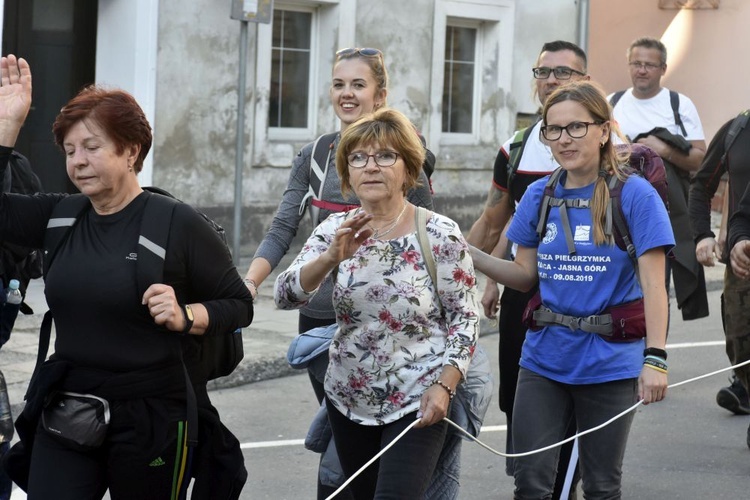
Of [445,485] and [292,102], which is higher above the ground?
[292,102]

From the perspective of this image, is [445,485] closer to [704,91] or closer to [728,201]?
[728,201]

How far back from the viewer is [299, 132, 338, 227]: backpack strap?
5.40 metres

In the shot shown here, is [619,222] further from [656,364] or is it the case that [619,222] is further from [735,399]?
[735,399]

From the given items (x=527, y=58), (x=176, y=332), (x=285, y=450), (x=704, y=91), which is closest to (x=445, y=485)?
(x=176, y=332)

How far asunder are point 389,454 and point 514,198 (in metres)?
1.90

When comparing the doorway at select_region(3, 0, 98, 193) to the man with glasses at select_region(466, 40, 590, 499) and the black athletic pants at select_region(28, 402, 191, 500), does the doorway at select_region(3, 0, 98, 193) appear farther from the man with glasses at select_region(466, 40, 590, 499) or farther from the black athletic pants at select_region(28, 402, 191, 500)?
the black athletic pants at select_region(28, 402, 191, 500)

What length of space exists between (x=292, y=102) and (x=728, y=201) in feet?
27.8

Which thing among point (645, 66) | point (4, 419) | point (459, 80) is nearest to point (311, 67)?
point (459, 80)

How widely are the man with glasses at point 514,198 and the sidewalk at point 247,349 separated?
3.12 meters

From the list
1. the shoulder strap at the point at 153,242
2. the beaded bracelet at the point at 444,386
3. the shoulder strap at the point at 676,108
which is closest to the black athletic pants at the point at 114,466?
the shoulder strap at the point at 153,242

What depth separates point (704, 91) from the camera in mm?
21562

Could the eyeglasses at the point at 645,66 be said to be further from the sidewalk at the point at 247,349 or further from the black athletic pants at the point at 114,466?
the black athletic pants at the point at 114,466

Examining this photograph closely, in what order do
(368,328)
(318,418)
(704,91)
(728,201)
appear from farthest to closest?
(704,91), (728,201), (318,418), (368,328)

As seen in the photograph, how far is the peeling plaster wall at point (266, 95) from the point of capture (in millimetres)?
13414
